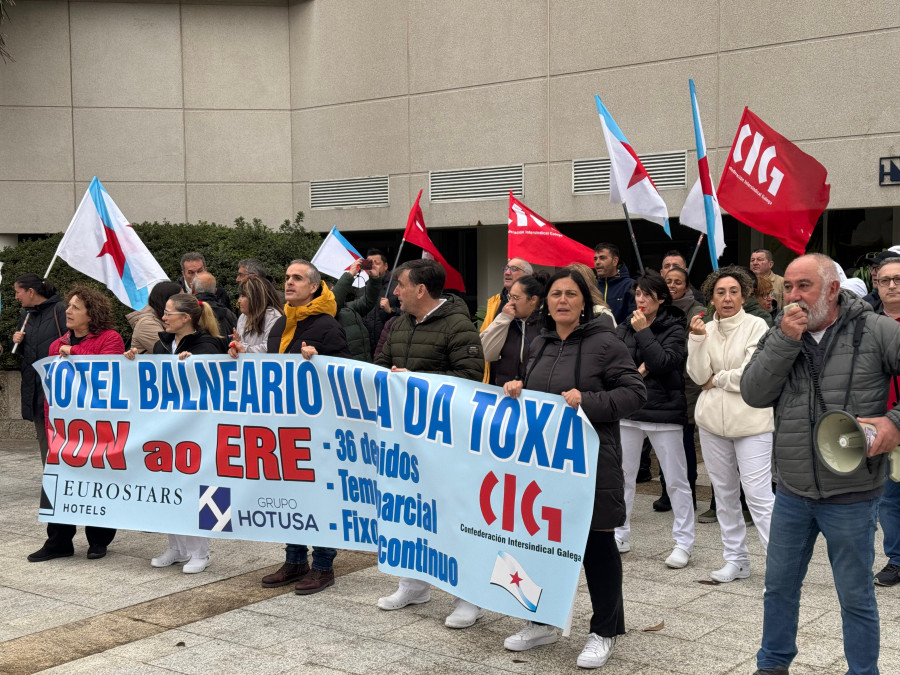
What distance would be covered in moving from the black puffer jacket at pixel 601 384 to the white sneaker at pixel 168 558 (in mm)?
3209

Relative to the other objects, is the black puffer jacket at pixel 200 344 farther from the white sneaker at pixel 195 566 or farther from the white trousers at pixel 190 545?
the white sneaker at pixel 195 566

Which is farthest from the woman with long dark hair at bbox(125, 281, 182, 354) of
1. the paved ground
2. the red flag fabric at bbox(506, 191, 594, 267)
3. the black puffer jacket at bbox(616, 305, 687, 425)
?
the black puffer jacket at bbox(616, 305, 687, 425)

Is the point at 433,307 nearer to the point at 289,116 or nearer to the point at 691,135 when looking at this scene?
the point at 691,135

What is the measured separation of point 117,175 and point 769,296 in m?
11.6

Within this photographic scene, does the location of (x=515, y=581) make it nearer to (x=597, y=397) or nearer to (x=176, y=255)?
(x=597, y=397)

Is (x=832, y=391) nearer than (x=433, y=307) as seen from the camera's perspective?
Yes

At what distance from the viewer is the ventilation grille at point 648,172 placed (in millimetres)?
13039

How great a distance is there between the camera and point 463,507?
18.2 feet

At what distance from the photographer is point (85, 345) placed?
7566 millimetres

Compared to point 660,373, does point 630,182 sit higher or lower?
higher

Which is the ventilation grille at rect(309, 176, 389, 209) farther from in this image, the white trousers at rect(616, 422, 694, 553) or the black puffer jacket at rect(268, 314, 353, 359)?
the white trousers at rect(616, 422, 694, 553)

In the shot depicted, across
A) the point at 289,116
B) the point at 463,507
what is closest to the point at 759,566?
the point at 463,507

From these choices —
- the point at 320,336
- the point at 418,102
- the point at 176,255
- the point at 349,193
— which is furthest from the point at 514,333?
the point at 349,193

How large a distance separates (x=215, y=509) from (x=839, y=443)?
412cm
